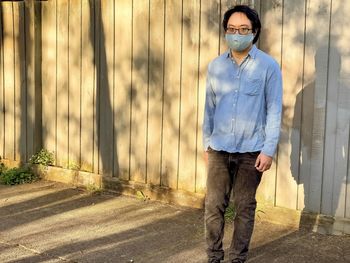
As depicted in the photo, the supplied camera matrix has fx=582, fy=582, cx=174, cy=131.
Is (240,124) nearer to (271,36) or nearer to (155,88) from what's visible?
(271,36)

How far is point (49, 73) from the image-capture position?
23.6 ft

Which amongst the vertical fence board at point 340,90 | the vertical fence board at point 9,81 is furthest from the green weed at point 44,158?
the vertical fence board at point 340,90

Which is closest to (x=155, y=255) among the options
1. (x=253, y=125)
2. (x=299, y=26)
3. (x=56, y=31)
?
(x=253, y=125)

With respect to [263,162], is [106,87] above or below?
above

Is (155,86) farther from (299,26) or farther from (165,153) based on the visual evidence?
(299,26)

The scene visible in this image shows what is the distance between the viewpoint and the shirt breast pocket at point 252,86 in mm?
3908

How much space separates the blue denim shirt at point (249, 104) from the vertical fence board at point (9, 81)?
13.8 ft

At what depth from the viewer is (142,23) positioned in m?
6.19

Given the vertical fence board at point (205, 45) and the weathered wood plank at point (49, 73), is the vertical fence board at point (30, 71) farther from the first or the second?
the vertical fence board at point (205, 45)

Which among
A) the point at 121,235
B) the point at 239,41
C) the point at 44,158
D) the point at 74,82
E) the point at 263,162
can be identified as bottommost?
the point at 121,235

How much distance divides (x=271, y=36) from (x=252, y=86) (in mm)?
1501

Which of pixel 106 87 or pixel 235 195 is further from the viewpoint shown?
pixel 106 87

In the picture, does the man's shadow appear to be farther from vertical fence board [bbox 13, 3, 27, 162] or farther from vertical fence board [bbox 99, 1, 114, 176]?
vertical fence board [bbox 13, 3, 27, 162]

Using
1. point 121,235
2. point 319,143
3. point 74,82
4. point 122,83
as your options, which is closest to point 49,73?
point 74,82
